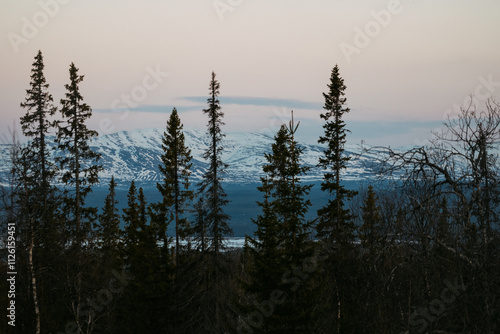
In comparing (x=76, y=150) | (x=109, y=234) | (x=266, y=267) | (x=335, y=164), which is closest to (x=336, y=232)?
(x=335, y=164)

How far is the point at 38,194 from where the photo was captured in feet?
73.2

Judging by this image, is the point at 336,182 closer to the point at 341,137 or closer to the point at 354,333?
the point at 341,137

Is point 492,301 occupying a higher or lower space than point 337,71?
lower

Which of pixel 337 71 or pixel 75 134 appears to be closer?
pixel 75 134

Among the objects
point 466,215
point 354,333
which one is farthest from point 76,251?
point 466,215

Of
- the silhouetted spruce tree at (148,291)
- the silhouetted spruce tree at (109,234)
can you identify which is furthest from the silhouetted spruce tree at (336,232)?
the silhouetted spruce tree at (109,234)

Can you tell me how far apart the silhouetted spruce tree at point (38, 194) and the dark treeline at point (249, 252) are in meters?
0.10

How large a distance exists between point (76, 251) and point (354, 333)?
51.0ft

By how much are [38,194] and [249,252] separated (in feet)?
34.0

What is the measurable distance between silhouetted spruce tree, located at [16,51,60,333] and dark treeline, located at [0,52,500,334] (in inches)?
3.8

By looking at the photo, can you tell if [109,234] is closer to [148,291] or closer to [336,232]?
[148,291]

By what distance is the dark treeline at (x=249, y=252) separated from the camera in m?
9.12

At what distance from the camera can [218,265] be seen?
99.8ft

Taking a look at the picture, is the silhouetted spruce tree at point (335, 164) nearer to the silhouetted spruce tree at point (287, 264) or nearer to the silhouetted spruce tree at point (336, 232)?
the silhouetted spruce tree at point (336, 232)
